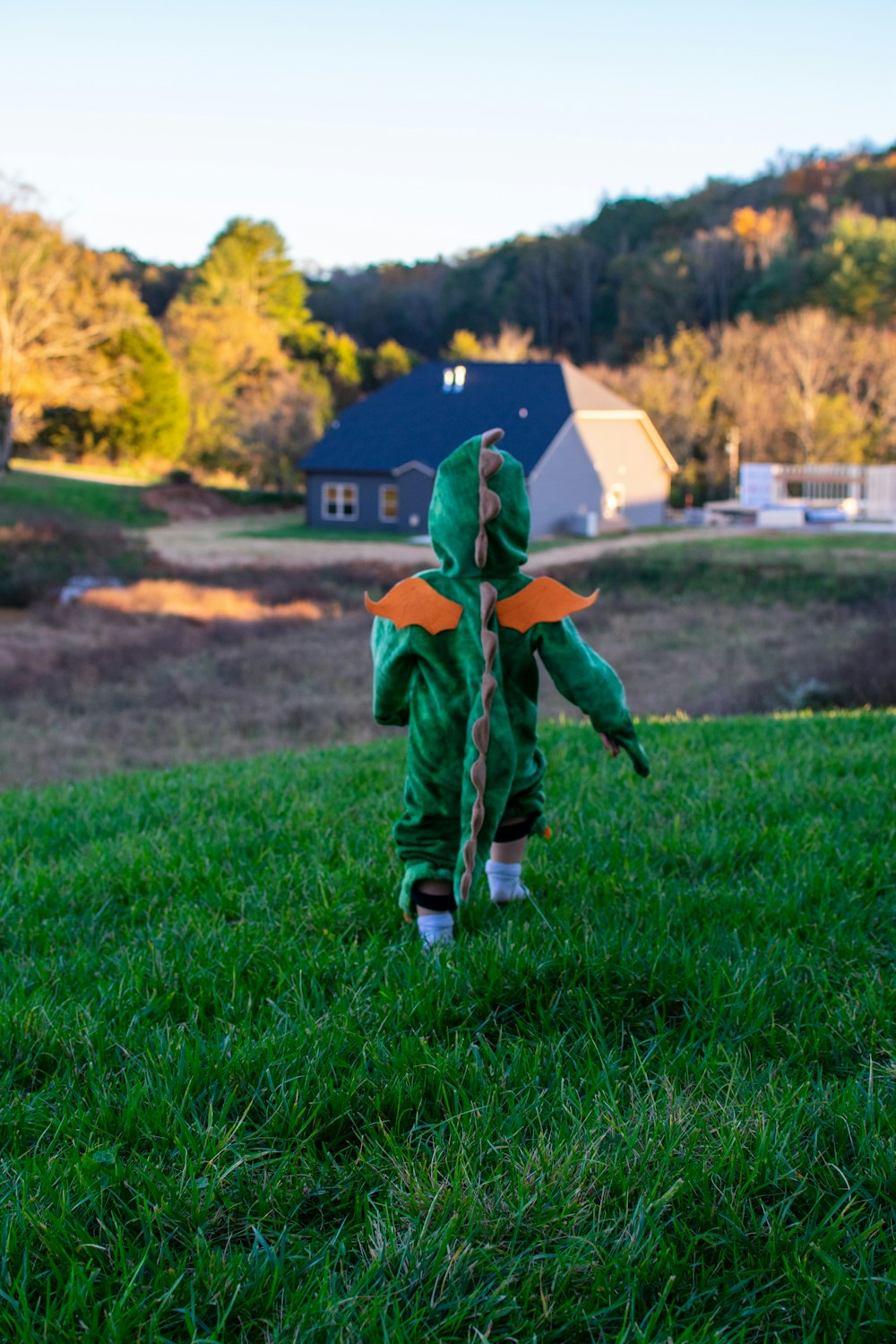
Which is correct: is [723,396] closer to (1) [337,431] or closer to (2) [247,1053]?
(1) [337,431]

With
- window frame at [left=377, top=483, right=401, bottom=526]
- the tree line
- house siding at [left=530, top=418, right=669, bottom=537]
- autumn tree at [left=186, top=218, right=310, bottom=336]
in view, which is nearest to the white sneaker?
house siding at [left=530, top=418, right=669, bottom=537]

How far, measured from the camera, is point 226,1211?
6.03 feet

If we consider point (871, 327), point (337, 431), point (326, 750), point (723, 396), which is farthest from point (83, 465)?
point (326, 750)

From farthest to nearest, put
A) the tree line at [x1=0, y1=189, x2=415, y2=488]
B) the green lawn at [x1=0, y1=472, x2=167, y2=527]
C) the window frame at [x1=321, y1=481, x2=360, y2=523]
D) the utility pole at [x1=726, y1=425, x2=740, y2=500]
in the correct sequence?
the utility pole at [x1=726, y1=425, x2=740, y2=500] < the tree line at [x1=0, y1=189, x2=415, y2=488] < the window frame at [x1=321, y1=481, x2=360, y2=523] < the green lawn at [x1=0, y1=472, x2=167, y2=527]

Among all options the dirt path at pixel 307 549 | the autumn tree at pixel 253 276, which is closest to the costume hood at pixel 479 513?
the dirt path at pixel 307 549

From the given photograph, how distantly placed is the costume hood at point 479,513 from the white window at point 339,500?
98.1 feet

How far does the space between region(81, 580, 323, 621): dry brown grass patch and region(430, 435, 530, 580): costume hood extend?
49.2ft

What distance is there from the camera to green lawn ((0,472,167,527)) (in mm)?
31312

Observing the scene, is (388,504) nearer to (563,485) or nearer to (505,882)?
→ (563,485)

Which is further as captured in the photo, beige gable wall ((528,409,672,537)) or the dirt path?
beige gable wall ((528,409,672,537))

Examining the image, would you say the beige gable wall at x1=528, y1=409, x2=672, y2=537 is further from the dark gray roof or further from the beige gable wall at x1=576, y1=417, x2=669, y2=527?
the dark gray roof

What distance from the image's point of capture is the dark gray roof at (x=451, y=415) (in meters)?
30.8

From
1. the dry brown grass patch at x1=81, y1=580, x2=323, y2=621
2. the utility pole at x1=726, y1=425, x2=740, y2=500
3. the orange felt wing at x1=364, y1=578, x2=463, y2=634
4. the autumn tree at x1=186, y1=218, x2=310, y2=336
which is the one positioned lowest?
the dry brown grass patch at x1=81, y1=580, x2=323, y2=621

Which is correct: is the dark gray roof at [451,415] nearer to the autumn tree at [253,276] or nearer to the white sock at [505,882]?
the autumn tree at [253,276]
